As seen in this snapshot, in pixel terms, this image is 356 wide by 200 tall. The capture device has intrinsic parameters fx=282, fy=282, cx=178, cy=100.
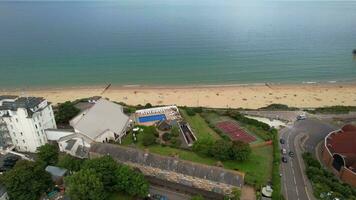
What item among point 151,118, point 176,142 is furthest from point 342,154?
point 151,118

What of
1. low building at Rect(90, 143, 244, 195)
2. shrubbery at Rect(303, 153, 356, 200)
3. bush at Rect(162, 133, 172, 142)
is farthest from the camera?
bush at Rect(162, 133, 172, 142)

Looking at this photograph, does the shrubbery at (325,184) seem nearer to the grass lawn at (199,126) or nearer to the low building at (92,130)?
the grass lawn at (199,126)

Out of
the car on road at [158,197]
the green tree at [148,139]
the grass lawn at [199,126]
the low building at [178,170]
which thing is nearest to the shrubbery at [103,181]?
the car on road at [158,197]

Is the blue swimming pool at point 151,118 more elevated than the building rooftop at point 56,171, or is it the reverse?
the blue swimming pool at point 151,118

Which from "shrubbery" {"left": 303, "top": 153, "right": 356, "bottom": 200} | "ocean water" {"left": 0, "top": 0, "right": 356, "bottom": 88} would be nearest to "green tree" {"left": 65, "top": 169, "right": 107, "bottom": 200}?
"shrubbery" {"left": 303, "top": 153, "right": 356, "bottom": 200}

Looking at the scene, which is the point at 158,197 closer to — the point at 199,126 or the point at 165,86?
the point at 199,126

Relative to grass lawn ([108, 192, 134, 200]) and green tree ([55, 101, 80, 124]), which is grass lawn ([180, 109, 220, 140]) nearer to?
grass lawn ([108, 192, 134, 200])
